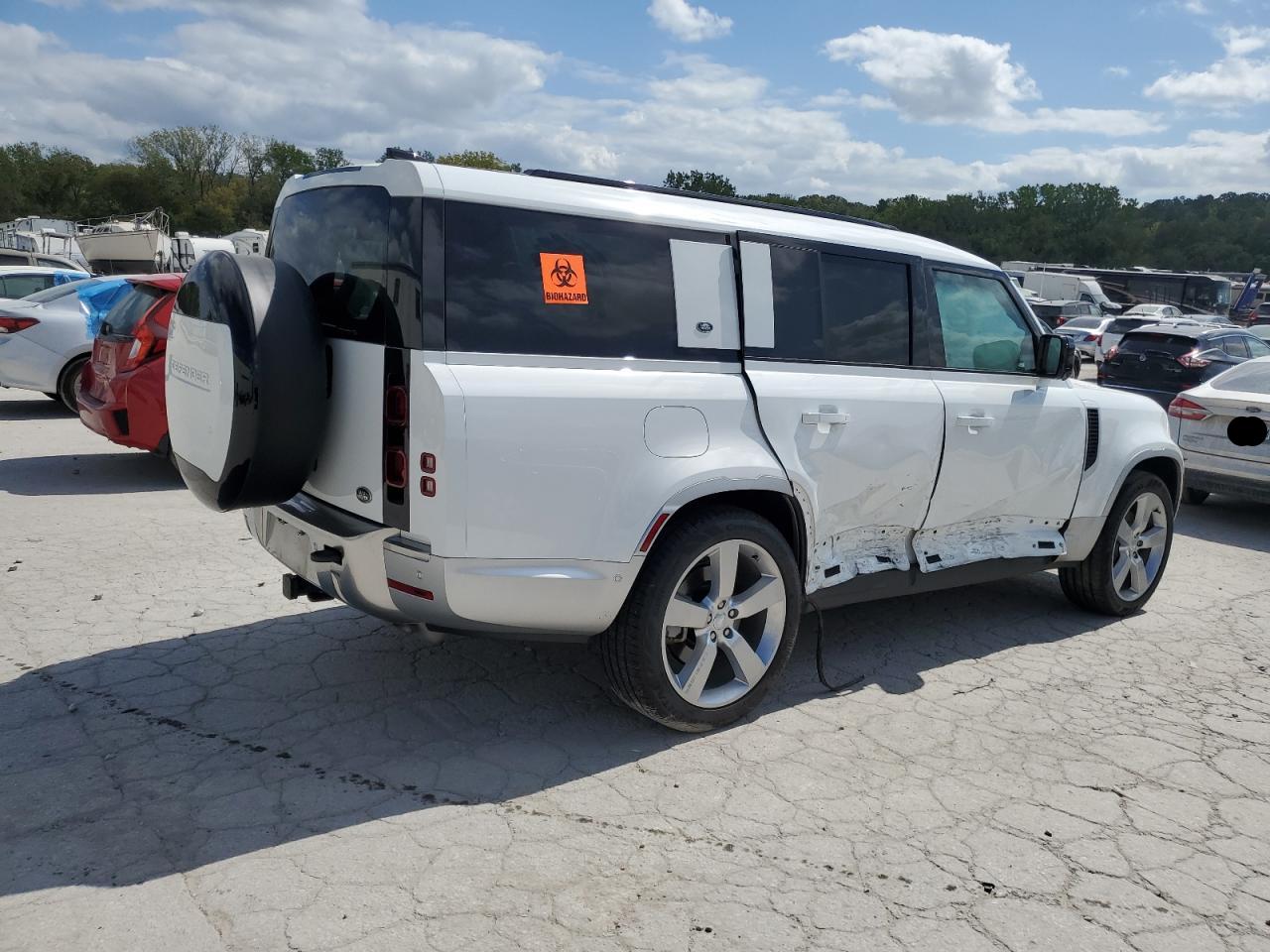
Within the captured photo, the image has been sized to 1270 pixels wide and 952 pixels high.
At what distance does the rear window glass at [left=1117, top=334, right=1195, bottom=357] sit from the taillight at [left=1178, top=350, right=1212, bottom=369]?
76mm

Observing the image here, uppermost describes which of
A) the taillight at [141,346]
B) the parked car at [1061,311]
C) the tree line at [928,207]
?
the tree line at [928,207]

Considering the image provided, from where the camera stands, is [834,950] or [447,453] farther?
[447,453]

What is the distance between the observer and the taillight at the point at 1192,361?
1334 centimetres

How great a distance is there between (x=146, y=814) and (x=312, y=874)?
2.25 ft

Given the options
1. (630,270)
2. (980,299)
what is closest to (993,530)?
(980,299)

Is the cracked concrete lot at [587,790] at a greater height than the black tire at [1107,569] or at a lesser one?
lesser

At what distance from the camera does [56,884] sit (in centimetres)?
279

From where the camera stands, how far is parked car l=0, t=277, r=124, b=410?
10.4 meters

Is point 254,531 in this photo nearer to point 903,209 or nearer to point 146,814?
point 146,814

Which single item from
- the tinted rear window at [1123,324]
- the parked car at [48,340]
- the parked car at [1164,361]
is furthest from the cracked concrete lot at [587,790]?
the tinted rear window at [1123,324]

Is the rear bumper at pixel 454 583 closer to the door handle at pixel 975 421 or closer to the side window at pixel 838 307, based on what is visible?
the side window at pixel 838 307

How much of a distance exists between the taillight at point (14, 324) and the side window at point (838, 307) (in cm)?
924

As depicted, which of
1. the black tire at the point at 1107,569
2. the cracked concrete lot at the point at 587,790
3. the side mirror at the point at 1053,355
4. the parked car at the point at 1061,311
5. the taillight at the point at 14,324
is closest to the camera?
the cracked concrete lot at the point at 587,790

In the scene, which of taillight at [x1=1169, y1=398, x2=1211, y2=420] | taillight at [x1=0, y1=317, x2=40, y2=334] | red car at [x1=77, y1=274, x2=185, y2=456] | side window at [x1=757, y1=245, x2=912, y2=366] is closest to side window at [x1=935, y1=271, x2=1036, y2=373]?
side window at [x1=757, y1=245, x2=912, y2=366]
